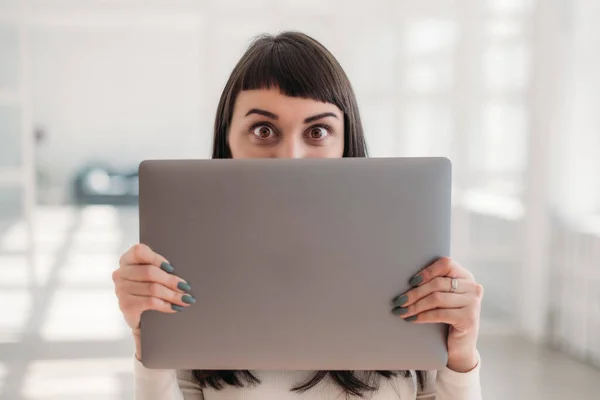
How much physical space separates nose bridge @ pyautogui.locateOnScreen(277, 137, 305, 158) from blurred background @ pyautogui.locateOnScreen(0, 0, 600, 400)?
2.64m

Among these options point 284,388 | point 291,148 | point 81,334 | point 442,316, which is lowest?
point 81,334

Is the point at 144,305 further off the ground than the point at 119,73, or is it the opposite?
the point at 119,73

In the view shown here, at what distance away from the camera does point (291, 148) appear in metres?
0.98

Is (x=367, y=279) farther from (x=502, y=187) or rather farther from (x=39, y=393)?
(x=502, y=187)

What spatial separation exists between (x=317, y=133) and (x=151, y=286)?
41 cm

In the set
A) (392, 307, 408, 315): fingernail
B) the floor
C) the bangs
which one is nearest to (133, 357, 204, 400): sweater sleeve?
(392, 307, 408, 315): fingernail

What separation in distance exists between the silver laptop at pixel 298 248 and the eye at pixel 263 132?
235 mm

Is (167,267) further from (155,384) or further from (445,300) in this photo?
(445,300)

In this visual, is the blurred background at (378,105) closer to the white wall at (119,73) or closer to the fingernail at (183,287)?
the white wall at (119,73)

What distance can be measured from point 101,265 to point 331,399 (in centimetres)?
314

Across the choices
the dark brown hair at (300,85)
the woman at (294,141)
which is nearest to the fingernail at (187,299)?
the woman at (294,141)

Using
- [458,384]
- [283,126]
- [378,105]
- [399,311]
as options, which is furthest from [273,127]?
[378,105]

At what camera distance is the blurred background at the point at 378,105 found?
3.56 metres

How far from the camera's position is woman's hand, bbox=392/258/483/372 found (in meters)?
0.77
